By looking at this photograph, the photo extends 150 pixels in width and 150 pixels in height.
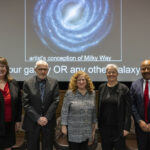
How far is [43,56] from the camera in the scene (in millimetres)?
3916

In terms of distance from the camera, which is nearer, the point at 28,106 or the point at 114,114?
the point at 114,114

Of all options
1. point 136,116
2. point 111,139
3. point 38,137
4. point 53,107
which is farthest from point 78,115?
point 136,116

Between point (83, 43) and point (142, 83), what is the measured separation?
153cm

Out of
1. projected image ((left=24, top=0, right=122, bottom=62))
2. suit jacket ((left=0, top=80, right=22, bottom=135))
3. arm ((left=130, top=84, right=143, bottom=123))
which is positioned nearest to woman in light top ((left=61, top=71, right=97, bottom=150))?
arm ((left=130, top=84, right=143, bottom=123))

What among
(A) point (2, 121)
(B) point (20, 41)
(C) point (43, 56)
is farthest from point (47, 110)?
(B) point (20, 41)

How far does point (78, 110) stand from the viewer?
2455 millimetres

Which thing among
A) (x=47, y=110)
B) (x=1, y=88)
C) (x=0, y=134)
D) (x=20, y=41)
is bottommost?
(x=0, y=134)

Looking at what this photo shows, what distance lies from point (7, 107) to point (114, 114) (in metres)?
1.26

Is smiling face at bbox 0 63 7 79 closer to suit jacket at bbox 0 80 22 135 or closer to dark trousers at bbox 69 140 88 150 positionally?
suit jacket at bbox 0 80 22 135

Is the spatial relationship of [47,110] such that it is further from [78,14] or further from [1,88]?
[78,14]

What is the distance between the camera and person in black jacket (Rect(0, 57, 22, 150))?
8.29 ft

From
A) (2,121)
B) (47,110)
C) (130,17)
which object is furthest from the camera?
(130,17)

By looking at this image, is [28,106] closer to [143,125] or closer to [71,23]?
[143,125]

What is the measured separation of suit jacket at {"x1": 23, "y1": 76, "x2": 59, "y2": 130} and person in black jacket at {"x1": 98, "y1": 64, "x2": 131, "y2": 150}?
60 cm
